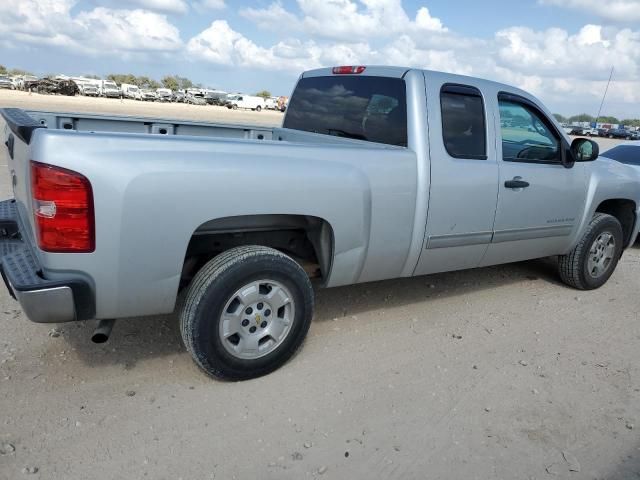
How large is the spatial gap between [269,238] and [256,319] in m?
0.61

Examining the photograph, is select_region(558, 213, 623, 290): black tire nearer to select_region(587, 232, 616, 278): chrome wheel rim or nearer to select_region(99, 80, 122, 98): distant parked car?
select_region(587, 232, 616, 278): chrome wheel rim

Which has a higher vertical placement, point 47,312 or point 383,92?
point 383,92

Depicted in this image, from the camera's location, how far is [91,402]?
2.97 m

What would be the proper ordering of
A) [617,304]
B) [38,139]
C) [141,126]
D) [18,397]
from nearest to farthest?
1. [38,139]
2. [18,397]
3. [141,126]
4. [617,304]

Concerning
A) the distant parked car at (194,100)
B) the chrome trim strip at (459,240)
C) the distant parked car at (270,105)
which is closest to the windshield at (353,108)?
the chrome trim strip at (459,240)

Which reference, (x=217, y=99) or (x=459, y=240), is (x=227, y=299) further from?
(x=217, y=99)

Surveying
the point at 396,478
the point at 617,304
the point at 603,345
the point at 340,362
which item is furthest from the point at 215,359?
the point at 617,304

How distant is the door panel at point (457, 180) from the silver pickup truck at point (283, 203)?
1 centimetres

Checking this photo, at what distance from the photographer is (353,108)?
425 cm

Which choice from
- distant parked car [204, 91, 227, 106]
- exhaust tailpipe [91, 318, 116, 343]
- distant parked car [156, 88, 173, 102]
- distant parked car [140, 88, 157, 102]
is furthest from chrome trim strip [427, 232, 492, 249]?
distant parked car [156, 88, 173, 102]

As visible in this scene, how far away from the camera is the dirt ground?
2623mm

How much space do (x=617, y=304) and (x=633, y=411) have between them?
2142mm

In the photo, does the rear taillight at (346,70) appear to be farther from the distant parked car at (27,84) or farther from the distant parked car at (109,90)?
the distant parked car at (109,90)

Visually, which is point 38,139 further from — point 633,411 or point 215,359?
point 633,411
